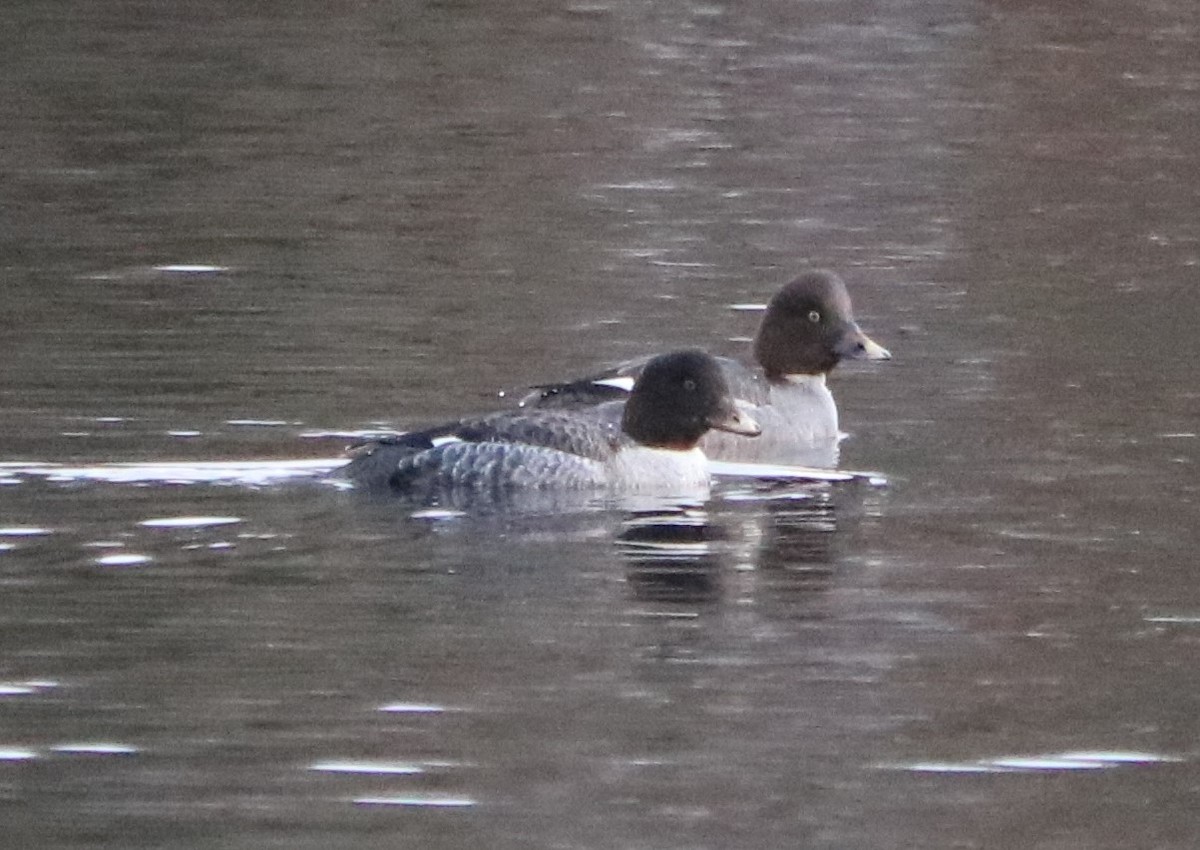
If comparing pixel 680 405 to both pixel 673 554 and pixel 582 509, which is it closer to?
pixel 582 509

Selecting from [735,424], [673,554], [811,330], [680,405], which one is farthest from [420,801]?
[811,330]

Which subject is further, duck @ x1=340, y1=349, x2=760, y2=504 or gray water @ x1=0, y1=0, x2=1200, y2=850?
duck @ x1=340, y1=349, x2=760, y2=504

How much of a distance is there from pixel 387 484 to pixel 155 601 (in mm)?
2077

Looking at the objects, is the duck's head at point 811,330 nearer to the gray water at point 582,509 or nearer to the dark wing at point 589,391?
the gray water at point 582,509

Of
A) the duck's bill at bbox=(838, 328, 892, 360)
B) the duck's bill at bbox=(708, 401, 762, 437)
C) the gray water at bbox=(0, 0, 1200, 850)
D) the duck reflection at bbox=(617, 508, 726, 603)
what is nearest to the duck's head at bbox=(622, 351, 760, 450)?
the duck's bill at bbox=(708, 401, 762, 437)

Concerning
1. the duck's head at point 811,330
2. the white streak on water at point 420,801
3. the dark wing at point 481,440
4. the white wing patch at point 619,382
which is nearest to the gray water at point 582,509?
the white streak on water at point 420,801

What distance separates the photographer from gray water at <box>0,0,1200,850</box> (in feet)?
29.9

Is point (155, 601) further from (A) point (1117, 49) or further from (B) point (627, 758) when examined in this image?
(A) point (1117, 49)

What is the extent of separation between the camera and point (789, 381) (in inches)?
617

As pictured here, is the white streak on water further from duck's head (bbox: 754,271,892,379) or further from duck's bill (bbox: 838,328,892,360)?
duck's head (bbox: 754,271,892,379)

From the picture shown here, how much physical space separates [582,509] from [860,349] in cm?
312

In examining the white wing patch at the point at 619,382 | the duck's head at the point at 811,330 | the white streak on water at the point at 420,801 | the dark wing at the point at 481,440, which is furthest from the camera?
the duck's head at the point at 811,330

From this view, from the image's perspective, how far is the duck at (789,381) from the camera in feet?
47.9

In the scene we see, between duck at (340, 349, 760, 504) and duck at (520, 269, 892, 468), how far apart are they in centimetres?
50
